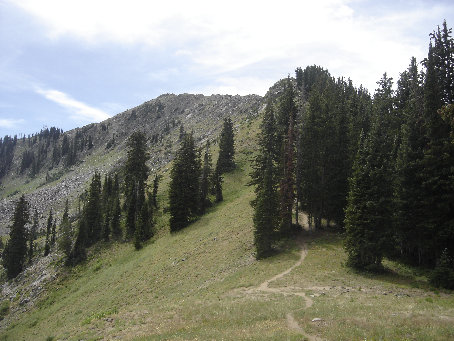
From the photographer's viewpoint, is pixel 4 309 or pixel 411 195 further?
pixel 4 309

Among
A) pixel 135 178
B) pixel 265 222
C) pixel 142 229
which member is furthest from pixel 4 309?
pixel 265 222

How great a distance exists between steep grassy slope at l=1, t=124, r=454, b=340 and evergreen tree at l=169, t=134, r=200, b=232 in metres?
3.20

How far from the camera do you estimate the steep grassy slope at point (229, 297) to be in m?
16.0

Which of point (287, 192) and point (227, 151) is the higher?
point (227, 151)

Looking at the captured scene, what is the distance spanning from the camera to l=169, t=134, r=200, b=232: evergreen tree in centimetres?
5831

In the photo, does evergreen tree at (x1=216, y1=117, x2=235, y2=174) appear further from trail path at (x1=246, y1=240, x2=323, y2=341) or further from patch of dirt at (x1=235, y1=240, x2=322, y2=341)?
patch of dirt at (x1=235, y1=240, x2=322, y2=341)

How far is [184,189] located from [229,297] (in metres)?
36.8

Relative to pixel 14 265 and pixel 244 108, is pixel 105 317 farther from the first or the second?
pixel 244 108

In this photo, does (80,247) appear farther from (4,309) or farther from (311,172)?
(311,172)

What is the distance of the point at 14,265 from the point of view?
69250mm

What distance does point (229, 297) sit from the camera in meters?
25.4

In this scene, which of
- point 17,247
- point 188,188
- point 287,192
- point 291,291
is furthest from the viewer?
point 17,247

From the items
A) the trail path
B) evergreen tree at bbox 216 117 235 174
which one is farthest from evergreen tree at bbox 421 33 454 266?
evergreen tree at bbox 216 117 235 174

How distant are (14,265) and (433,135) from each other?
8299 centimetres
